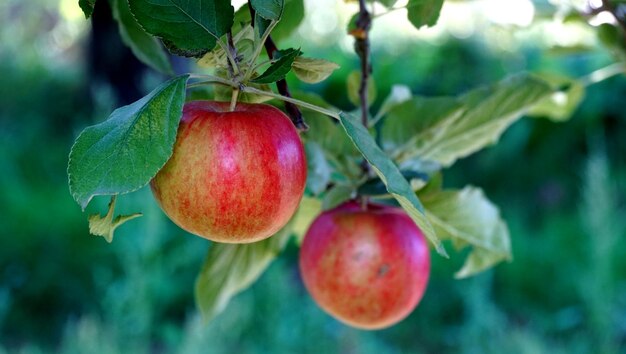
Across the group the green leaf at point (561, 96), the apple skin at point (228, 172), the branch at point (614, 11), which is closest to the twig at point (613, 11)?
the branch at point (614, 11)

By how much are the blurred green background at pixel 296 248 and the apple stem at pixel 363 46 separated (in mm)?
1133

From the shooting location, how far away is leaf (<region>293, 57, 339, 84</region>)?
35 centimetres

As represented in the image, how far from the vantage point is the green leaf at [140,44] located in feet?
1.45

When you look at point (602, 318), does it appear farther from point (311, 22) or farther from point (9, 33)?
point (9, 33)

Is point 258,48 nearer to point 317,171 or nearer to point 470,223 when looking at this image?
point 317,171

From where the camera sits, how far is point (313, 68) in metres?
0.36

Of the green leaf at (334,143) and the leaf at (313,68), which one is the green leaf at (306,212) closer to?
the green leaf at (334,143)

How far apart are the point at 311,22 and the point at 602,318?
88.1 inches

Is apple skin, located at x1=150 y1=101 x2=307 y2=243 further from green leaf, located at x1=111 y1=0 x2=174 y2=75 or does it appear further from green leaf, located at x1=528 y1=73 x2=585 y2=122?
green leaf, located at x1=528 y1=73 x2=585 y2=122

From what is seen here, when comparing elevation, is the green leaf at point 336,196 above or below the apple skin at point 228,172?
below

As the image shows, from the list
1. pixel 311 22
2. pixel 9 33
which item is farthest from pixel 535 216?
pixel 9 33

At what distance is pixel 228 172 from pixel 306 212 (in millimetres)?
250

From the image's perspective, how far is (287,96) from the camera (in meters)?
0.36

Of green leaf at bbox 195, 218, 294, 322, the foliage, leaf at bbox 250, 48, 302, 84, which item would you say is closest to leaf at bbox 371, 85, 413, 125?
the foliage
